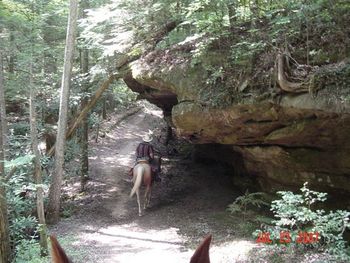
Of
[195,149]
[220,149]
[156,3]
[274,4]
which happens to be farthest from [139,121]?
[274,4]

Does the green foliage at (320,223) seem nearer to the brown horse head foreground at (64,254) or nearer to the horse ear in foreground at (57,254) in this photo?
the brown horse head foreground at (64,254)

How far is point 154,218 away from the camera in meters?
12.0

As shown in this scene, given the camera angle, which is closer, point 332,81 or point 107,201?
point 332,81

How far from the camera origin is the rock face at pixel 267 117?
8.16m

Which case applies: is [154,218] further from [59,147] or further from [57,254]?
[57,254]

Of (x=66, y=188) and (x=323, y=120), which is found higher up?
(x=323, y=120)

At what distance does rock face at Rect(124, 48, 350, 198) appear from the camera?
816 centimetres

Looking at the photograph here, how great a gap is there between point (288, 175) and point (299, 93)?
137 inches

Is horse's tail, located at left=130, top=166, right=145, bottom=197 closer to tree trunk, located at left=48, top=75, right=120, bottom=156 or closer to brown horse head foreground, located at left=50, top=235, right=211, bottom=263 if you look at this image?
tree trunk, located at left=48, top=75, right=120, bottom=156

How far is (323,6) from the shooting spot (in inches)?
320

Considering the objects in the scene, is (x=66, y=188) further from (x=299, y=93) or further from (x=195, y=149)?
(x=299, y=93)

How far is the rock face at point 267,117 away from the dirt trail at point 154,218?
241 centimetres
